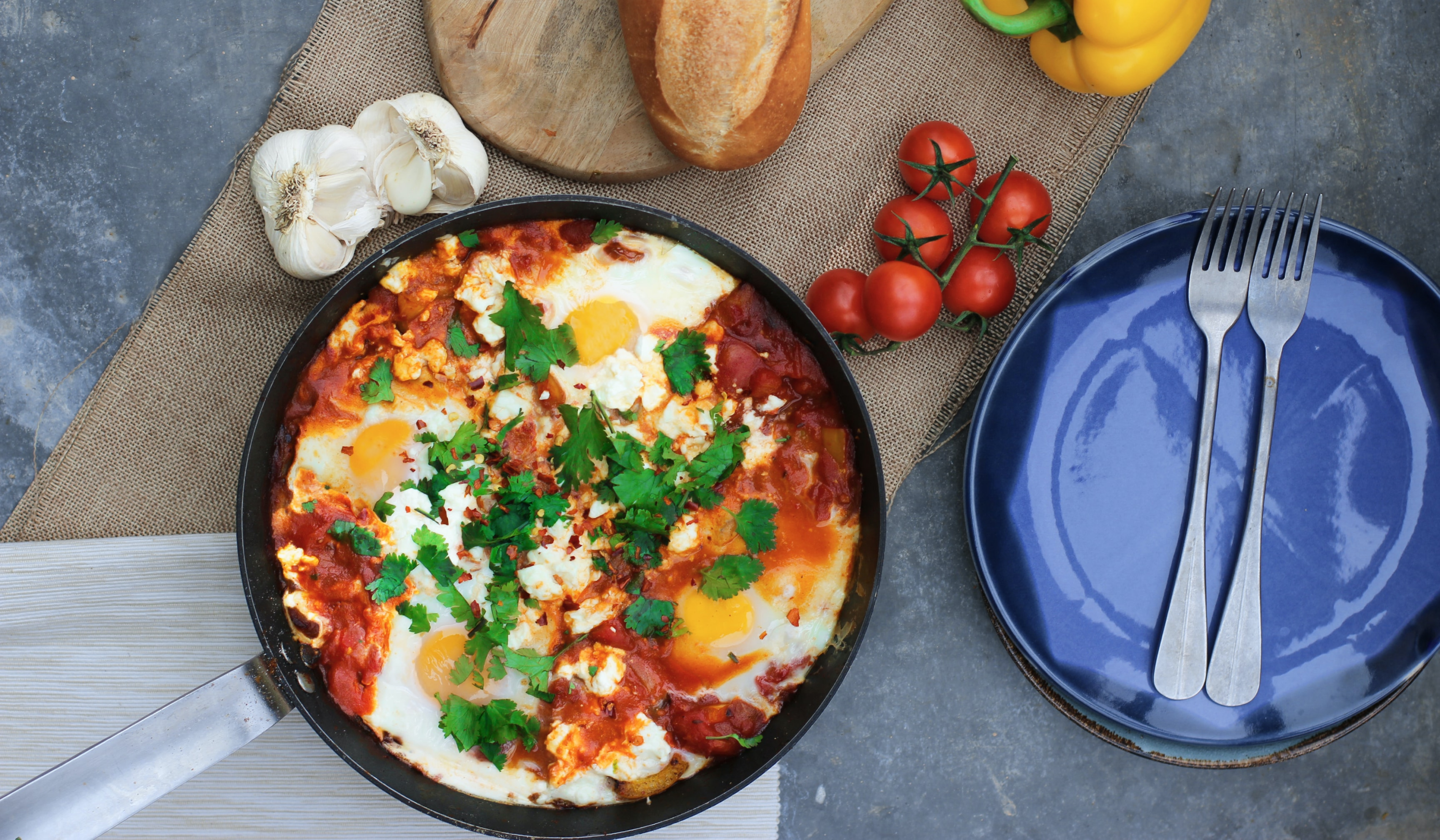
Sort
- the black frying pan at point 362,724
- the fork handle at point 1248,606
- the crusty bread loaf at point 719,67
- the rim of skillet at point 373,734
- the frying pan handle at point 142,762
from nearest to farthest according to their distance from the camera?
1. the frying pan handle at point 142,762
2. the black frying pan at point 362,724
3. the rim of skillet at point 373,734
4. the crusty bread loaf at point 719,67
5. the fork handle at point 1248,606

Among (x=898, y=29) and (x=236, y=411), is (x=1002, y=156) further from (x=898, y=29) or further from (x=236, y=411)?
(x=236, y=411)

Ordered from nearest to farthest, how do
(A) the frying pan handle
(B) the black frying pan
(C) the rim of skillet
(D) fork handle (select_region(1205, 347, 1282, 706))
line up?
1. (A) the frying pan handle
2. (B) the black frying pan
3. (C) the rim of skillet
4. (D) fork handle (select_region(1205, 347, 1282, 706))

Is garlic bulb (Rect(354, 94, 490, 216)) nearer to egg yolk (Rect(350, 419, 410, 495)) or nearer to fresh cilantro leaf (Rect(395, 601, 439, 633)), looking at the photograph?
egg yolk (Rect(350, 419, 410, 495))

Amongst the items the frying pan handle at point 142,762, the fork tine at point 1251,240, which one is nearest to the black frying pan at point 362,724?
the frying pan handle at point 142,762

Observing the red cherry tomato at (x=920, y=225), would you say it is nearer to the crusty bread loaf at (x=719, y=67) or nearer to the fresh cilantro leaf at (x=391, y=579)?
the crusty bread loaf at (x=719, y=67)

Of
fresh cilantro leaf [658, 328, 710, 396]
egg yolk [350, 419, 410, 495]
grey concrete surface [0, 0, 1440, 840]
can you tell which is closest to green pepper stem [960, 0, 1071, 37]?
grey concrete surface [0, 0, 1440, 840]

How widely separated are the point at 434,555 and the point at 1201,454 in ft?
8.30

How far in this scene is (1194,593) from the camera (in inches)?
116

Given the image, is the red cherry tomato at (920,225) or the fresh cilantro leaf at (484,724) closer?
the fresh cilantro leaf at (484,724)

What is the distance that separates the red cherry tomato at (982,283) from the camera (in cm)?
297

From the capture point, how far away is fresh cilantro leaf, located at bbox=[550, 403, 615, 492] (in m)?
2.68

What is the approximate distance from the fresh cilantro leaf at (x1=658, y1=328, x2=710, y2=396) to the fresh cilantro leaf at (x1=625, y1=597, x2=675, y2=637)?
0.68 metres

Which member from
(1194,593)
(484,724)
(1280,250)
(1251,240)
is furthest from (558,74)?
(1194,593)

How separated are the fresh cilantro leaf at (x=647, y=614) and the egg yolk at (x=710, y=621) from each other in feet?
0.18
